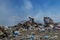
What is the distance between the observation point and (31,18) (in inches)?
750

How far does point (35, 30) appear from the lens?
55.6 ft

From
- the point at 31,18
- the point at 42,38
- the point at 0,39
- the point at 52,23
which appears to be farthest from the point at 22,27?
the point at 42,38

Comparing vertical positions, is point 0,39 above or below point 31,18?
below

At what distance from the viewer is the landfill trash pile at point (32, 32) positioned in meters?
14.2

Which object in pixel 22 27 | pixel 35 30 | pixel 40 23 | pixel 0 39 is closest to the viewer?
pixel 0 39

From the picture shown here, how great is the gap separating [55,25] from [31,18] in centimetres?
240

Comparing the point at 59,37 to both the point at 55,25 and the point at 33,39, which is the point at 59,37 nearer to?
the point at 33,39

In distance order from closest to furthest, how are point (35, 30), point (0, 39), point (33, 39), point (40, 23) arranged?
point (33, 39) < point (0, 39) < point (35, 30) < point (40, 23)

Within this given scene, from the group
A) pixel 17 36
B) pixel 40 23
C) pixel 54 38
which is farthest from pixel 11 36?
pixel 40 23

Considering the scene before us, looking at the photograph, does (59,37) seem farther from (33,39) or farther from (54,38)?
(33,39)

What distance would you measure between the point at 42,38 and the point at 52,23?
413cm

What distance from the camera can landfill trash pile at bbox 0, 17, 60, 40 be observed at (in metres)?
14.2

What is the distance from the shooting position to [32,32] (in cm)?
1612

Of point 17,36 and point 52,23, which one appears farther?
point 52,23
